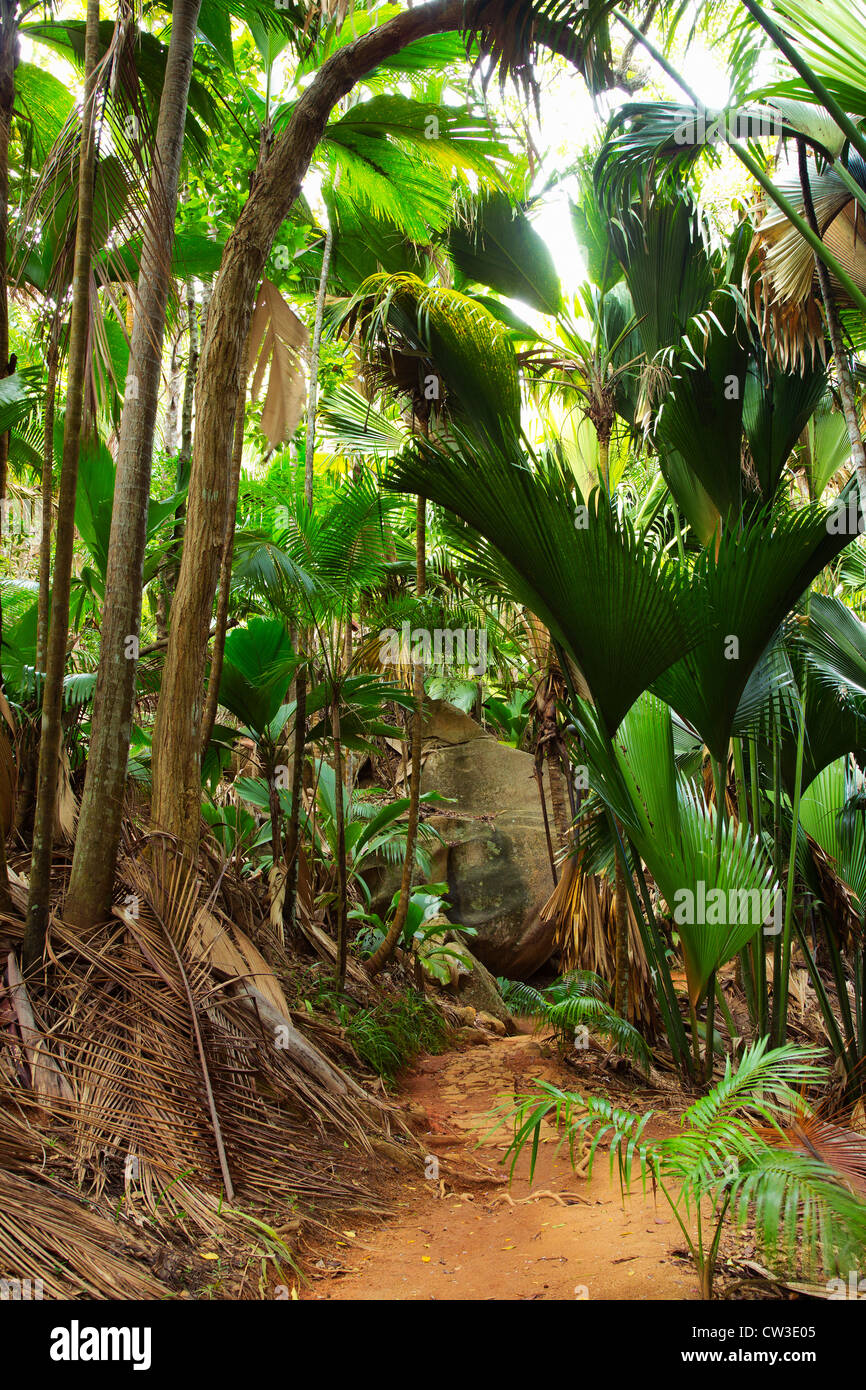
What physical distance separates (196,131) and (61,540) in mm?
3099

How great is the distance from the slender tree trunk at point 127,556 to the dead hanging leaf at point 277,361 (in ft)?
4.34

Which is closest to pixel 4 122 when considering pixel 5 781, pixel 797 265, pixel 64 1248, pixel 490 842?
pixel 5 781

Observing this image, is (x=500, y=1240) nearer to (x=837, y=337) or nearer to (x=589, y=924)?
(x=589, y=924)

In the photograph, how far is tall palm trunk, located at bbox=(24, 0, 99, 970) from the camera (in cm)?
256

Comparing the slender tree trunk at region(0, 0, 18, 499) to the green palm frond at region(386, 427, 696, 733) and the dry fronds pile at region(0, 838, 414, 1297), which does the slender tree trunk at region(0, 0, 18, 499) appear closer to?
the green palm frond at region(386, 427, 696, 733)

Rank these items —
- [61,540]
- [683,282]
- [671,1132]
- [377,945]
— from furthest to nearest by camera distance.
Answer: [377,945] < [683,282] < [671,1132] < [61,540]

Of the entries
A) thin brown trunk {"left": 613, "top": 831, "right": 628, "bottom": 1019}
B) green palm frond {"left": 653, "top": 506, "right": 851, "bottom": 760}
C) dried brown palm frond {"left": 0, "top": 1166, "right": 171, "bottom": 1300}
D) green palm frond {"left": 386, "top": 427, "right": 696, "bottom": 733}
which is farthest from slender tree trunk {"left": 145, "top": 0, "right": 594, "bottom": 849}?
thin brown trunk {"left": 613, "top": 831, "right": 628, "bottom": 1019}

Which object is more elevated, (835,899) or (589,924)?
(835,899)

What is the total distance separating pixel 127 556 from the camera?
3.16 meters

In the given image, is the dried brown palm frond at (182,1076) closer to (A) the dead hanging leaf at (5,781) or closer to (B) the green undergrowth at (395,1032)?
(A) the dead hanging leaf at (5,781)

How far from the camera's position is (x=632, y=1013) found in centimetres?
472

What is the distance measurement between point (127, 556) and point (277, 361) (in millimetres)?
2056

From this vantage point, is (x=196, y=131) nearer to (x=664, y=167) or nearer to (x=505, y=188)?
(x=505, y=188)

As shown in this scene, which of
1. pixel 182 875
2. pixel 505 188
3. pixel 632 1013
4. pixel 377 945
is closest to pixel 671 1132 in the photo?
pixel 632 1013
